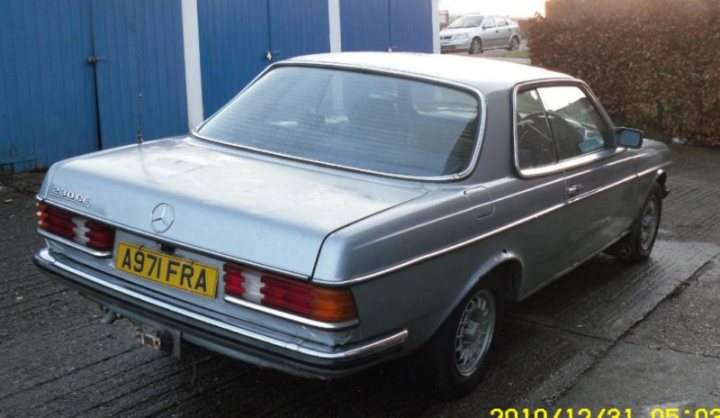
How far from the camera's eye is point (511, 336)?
5.09 metres

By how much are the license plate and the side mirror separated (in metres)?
3.32

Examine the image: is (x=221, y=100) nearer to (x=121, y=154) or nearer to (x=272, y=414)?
(x=121, y=154)

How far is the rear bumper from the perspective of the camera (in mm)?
3270

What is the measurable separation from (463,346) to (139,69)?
704 cm

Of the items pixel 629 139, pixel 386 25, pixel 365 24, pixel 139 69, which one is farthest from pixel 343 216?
pixel 386 25

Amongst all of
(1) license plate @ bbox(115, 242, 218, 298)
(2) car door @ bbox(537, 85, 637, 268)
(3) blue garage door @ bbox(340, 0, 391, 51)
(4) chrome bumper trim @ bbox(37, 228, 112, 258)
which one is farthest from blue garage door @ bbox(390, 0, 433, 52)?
(1) license plate @ bbox(115, 242, 218, 298)

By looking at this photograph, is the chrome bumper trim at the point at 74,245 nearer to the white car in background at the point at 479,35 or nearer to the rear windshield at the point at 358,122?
the rear windshield at the point at 358,122

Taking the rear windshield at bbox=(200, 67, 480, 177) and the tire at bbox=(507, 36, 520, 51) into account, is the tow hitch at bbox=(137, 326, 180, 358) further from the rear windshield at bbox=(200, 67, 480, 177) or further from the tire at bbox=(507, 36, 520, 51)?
the tire at bbox=(507, 36, 520, 51)

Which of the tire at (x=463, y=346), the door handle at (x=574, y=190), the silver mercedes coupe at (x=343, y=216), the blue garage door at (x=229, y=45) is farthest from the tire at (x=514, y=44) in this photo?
the tire at (x=463, y=346)

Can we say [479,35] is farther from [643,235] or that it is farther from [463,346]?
[463,346]

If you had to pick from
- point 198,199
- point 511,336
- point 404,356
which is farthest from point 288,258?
point 511,336

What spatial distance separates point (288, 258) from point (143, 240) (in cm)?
74
